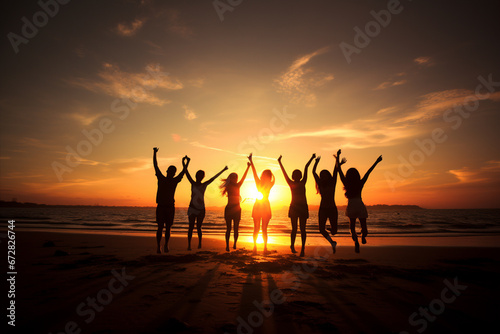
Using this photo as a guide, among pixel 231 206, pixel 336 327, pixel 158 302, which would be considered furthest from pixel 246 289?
pixel 231 206

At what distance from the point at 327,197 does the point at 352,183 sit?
90 cm

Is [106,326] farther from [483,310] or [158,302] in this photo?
[483,310]

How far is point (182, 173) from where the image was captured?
322 inches

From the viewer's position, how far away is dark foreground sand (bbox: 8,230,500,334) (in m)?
2.94

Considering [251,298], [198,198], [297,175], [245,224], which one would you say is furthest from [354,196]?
[245,224]

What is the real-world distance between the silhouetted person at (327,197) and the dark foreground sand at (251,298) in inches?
64.5

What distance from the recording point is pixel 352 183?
756 cm

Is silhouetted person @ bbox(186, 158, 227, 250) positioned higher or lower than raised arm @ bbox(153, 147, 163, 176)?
lower

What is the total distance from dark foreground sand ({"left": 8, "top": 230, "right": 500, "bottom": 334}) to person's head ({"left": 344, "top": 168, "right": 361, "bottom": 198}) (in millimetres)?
2255

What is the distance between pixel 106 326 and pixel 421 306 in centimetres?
446

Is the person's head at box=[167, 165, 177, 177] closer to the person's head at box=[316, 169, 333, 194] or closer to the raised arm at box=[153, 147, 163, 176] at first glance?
the raised arm at box=[153, 147, 163, 176]

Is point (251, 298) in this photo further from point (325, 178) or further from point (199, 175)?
point (199, 175)

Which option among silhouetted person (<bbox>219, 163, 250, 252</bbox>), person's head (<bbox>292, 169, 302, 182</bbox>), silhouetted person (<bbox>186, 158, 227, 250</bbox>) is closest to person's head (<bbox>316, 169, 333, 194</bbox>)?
person's head (<bbox>292, 169, 302, 182</bbox>)

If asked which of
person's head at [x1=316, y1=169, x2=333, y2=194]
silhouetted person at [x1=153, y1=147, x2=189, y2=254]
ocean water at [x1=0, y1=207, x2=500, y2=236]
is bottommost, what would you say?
ocean water at [x1=0, y1=207, x2=500, y2=236]
